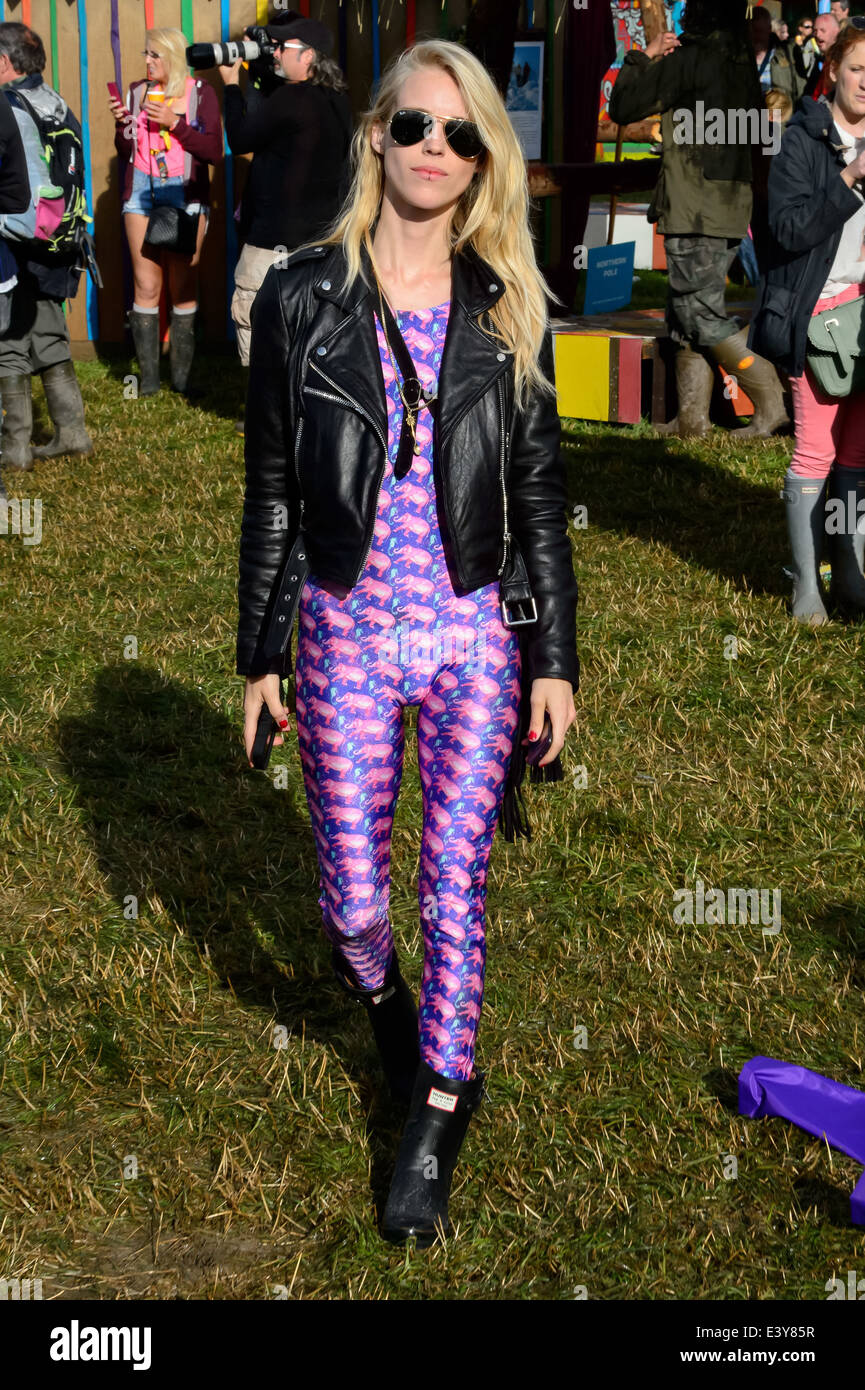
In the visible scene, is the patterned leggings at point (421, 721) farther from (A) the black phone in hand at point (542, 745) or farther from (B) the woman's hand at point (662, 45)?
(B) the woman's hand at point (662, 45)

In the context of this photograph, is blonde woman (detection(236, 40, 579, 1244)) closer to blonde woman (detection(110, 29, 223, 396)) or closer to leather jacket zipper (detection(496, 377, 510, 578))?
leather jacket zipper (detection(496, 377, 510, 578))

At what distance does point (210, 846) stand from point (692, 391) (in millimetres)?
5727

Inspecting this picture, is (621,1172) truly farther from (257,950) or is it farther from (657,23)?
(657,23)

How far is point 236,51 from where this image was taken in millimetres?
9500

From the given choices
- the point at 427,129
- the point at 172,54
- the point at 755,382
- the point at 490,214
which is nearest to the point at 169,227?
the point at 172,54

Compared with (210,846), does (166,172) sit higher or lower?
higher

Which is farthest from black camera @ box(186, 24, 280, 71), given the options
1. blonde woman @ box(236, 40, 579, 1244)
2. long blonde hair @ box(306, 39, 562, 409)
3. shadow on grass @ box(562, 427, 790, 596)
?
blonde woman @ box(236, 40, 579, 1244)

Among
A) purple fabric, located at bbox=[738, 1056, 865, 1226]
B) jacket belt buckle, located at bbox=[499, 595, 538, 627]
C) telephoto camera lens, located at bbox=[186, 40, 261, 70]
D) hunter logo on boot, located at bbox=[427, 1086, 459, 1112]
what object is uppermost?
telephoto camera lens, located at bbox=[186, 40, 261, 70]

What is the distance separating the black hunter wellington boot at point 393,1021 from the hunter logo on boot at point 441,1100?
29 cm

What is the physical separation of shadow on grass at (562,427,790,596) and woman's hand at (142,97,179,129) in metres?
3.65

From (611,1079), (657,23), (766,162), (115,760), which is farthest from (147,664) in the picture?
(766,162)

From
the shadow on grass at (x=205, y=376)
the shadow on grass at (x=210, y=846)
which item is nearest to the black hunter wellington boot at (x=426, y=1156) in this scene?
the shadow on grass at (x=210, y=846)

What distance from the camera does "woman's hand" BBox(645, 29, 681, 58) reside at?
9.09 m

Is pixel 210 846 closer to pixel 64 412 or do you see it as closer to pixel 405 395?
pixel 405 395
